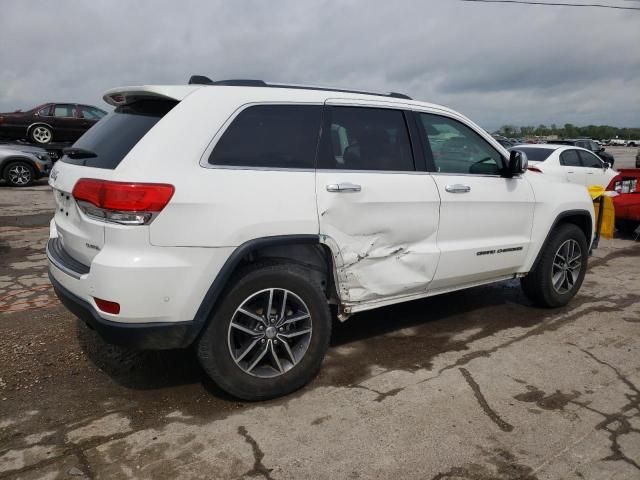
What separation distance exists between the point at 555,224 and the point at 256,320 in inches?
119

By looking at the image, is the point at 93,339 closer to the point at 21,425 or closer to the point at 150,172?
the point at 21,425

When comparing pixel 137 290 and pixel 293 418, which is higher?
pixel 137 290

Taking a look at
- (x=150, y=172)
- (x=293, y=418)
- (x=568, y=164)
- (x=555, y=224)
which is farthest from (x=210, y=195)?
(x=568, y=164)

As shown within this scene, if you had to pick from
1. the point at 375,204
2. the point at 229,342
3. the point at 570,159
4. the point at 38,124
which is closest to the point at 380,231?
the point at 375,204

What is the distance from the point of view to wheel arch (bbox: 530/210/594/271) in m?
4.82

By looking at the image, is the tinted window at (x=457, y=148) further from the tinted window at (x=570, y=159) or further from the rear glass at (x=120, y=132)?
the tinted window at (x=570, y=159)

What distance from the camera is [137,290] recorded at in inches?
108

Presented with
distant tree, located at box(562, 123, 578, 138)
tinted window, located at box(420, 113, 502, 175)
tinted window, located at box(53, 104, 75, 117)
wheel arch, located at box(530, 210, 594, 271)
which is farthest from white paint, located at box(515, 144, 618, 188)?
distant tree, located at box(562, 123, 578, 138)

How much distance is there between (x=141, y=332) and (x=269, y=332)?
752 millimetres

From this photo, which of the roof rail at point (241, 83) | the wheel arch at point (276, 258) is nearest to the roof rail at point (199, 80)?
the roof rail at point (241, 83)

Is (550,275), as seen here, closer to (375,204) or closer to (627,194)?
(375,204)

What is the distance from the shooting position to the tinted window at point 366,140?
3.49m

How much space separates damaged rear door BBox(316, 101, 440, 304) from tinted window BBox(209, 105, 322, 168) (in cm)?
10

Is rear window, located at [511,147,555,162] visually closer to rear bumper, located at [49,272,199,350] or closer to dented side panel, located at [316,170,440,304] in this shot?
dented side panel, located at [316,170,440,304]
